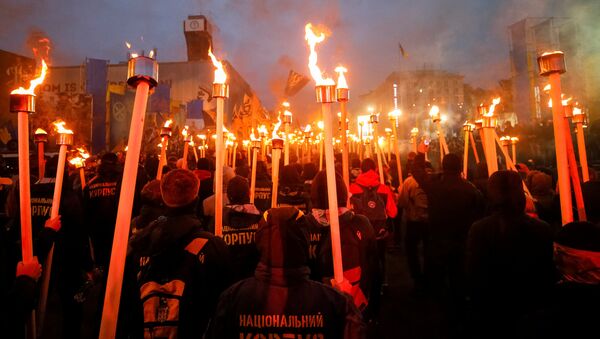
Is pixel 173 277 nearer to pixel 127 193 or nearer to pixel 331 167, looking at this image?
pixel 127 193

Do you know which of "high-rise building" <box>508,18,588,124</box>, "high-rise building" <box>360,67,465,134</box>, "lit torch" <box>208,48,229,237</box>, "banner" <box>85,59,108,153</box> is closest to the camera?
"lit torch" <box>208,48,229,237</box>

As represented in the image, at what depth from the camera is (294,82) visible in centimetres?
896

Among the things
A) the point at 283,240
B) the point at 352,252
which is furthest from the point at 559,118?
the point at 283,240

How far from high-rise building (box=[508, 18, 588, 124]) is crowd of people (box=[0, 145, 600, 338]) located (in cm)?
2892

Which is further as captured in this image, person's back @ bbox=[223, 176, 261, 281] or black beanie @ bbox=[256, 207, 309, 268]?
person's back @ bbox=[223, 176, 261, 281]

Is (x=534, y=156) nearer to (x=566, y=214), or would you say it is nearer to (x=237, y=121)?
(x=237, y=121)

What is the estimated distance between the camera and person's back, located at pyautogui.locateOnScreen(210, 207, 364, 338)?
1.90m

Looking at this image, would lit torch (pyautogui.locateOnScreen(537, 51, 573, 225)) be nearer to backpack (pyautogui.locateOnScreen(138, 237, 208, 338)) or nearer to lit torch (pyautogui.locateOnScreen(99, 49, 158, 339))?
lit torch (pyautogui.locateOnScreen(99, 49, 158, 339))

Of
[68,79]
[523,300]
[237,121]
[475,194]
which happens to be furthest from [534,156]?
[68,79]

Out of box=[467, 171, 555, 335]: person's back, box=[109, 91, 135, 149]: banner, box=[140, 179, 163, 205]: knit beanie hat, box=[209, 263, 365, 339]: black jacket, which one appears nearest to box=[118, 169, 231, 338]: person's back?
box=[209, 263, 365, 339]: black jacket

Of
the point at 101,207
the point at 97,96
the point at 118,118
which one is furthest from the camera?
the point at 97,96

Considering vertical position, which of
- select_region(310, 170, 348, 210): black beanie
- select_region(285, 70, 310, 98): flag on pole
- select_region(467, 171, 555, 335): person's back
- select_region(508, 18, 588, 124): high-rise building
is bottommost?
select_region(467, 171, 555, 335): person's back

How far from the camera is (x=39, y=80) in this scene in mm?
2947

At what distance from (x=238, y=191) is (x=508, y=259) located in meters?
2.63
